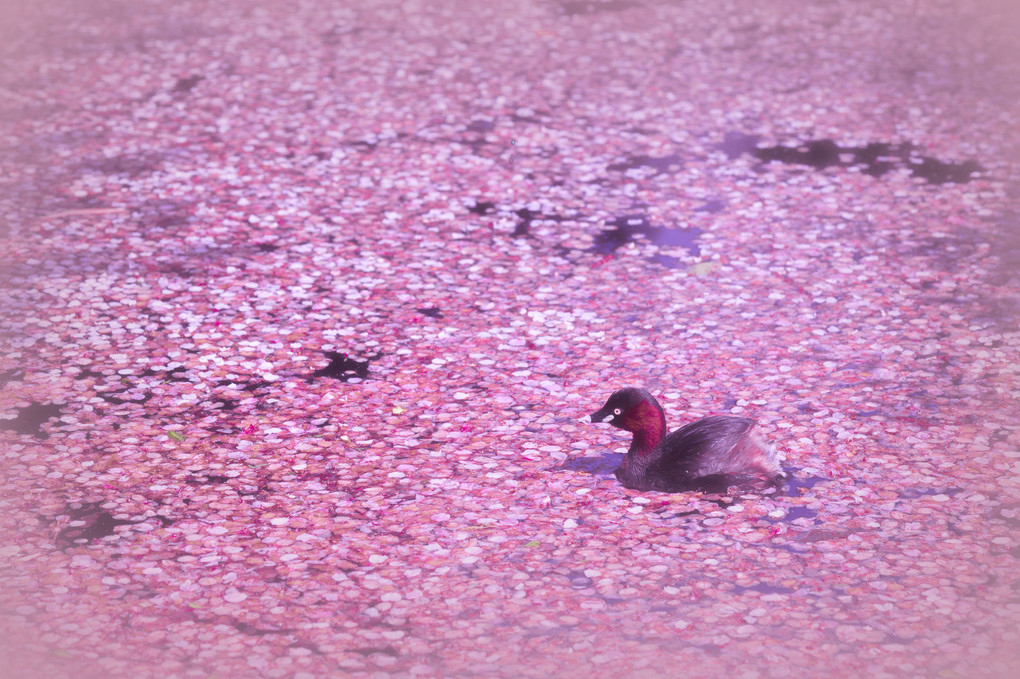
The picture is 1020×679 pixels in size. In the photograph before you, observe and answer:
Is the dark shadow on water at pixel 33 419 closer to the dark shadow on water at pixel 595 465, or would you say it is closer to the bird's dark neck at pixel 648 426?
the dark shadow on water at pixel 595 465

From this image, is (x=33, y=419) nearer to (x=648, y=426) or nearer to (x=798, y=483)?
(x=648, y=426)

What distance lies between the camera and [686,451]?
10.2 m

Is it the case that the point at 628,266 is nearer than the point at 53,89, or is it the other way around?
the point at 628,266

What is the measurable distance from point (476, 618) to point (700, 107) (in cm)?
1435

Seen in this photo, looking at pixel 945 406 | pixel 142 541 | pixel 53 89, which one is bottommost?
pixel 142 541

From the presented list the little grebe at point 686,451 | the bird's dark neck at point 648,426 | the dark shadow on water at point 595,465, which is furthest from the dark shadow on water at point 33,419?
the bird's dark neck at point 648,426

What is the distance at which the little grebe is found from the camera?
1009 centimetres

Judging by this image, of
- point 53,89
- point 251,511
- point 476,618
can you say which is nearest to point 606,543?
point 476,618

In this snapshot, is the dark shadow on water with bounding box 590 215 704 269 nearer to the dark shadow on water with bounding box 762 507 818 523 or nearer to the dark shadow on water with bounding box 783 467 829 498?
the dark shadow on water with bounding box 783 467 829 498

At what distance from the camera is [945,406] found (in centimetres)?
1145

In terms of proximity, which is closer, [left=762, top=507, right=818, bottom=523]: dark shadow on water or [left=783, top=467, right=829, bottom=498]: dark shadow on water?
[left=762, top=507, right=818, bottom=523]: dark shadow on water

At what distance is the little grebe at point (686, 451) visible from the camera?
1009 centimetres

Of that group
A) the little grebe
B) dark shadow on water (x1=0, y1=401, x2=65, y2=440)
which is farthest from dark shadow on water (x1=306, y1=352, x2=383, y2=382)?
the little grebe

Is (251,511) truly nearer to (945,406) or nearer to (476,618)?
(476,618)
